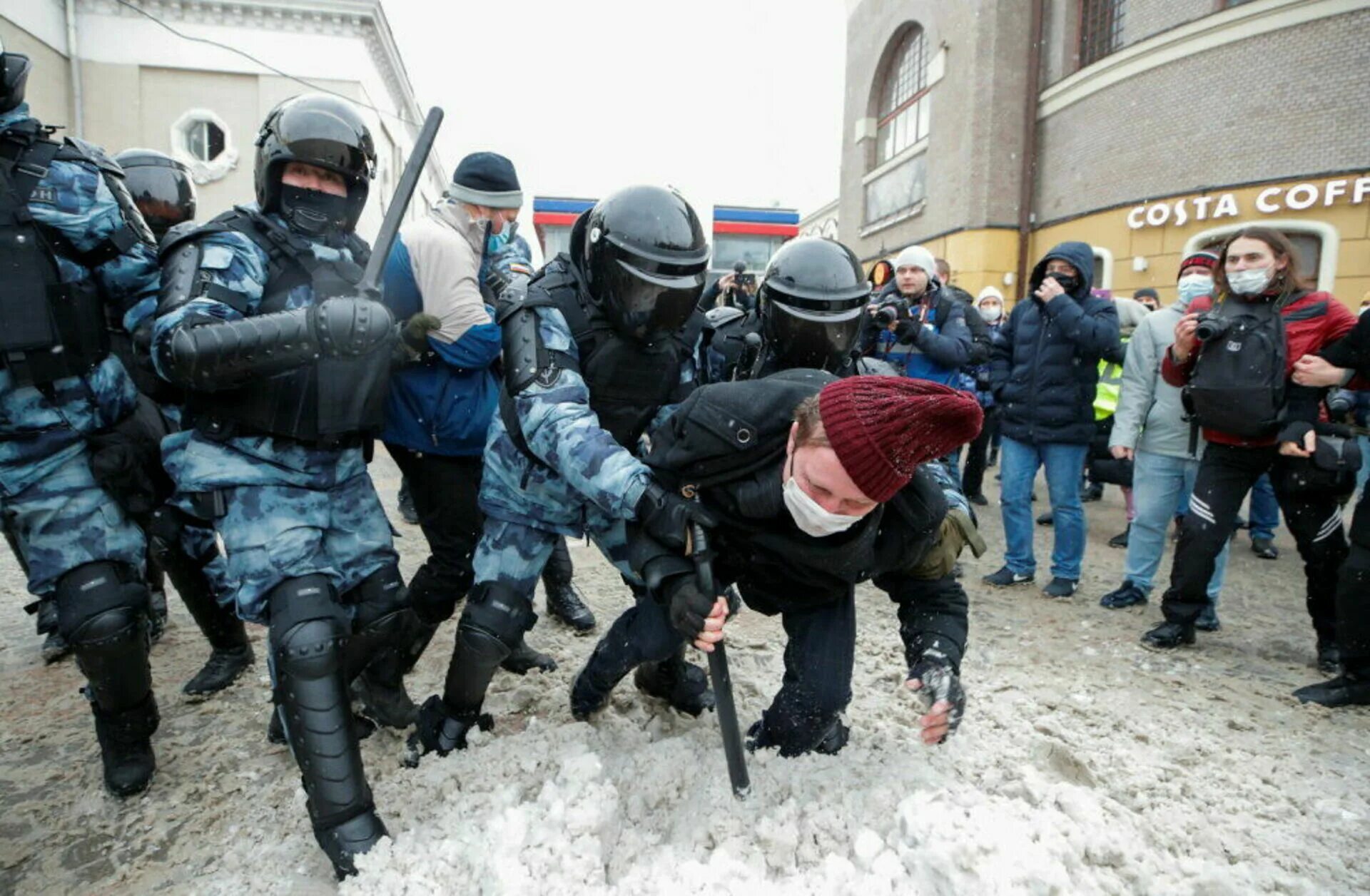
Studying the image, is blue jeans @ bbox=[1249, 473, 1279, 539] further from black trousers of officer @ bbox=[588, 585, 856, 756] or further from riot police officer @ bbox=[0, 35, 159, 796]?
riot police officer @ bbox=[0, 35, 159, 796]

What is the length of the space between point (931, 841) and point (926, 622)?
622mm

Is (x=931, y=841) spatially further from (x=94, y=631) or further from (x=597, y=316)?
→ (x=94, y=631)

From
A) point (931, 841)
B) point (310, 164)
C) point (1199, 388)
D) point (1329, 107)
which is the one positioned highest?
point (1329, 107)

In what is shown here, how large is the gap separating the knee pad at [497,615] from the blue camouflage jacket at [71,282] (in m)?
1.22

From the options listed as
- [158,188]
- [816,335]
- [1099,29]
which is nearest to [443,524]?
[816,335]

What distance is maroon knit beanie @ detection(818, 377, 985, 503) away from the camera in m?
1.63

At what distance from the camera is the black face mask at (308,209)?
2303 mm

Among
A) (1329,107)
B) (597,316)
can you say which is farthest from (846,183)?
(597,316)

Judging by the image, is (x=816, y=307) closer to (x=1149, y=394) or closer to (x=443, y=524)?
(x=443, y=524)

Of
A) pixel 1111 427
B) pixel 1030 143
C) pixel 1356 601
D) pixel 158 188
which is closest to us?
pixel 1356 601

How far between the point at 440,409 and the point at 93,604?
3.69 ft

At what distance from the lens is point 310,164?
228cm

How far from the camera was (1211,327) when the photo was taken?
342 cm

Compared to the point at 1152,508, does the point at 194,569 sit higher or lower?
lower
